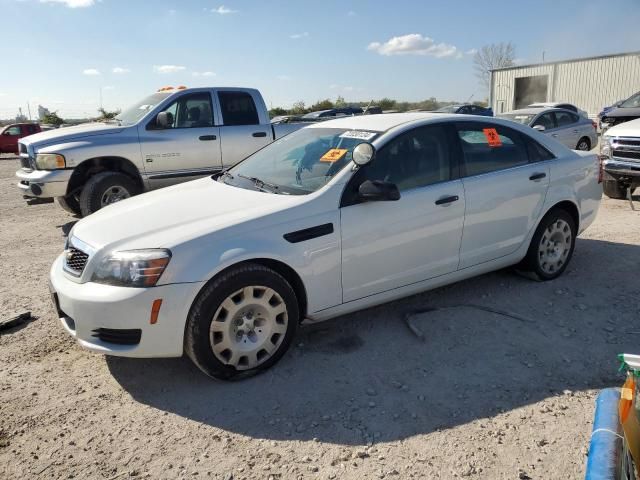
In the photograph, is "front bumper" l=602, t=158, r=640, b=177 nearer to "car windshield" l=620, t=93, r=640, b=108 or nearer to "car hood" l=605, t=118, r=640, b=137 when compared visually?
"car hood" l=605, t=118, r=640, b=137

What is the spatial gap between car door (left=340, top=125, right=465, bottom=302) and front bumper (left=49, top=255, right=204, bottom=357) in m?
1.13

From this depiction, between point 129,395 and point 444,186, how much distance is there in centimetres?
262

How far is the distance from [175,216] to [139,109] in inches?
207

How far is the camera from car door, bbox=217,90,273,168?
327 inches

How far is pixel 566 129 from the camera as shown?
13.2m

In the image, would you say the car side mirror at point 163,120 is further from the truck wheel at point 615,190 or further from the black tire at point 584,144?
the black tire at point 584,144

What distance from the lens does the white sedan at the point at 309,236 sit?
3.12m

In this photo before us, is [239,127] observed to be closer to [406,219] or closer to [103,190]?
[103,190]

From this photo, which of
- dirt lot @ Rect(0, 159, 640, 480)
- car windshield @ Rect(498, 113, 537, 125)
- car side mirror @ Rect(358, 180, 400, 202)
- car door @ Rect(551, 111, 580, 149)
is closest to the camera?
dirt lot @ Rect(0, 159, 640, 480)

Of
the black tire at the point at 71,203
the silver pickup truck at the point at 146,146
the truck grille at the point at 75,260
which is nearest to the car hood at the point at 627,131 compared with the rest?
the silver pickup truck at the point at 146,146

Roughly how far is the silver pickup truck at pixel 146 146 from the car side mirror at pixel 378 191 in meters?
4.95

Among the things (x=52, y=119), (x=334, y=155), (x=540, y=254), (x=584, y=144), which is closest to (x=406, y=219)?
(x=334, y=155)

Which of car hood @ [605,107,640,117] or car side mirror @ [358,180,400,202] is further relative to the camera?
car hood @ [605,107,640,117]

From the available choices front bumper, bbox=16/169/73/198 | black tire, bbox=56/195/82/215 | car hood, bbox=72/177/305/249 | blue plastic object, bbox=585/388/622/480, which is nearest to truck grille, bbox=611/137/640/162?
car hood, bbox=72/177/305/249
